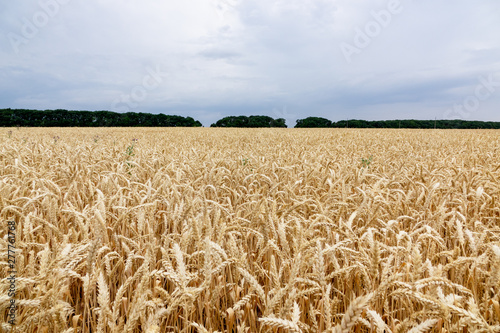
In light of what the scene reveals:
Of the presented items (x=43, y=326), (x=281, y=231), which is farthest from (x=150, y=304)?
(x=281, y=231)

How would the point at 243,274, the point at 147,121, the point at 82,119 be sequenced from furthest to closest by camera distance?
the point at 147,121 → the point at 82,119 → the point at 243,274

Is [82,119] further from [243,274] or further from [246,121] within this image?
[243,274]

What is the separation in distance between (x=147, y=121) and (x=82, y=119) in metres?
12.0

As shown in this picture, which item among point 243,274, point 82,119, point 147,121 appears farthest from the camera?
point 147,121

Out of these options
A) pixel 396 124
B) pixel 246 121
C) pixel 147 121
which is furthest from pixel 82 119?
pixel 396 124

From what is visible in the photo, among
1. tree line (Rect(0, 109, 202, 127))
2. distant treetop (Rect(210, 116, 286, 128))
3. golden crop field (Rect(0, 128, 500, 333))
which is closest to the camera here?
golden crop field (Rect(0, 128, 500, 333))

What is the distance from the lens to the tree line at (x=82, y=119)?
5822 centimetres

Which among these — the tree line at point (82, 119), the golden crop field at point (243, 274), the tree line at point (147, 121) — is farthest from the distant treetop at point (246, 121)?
the golden crop field at point (243, 274)

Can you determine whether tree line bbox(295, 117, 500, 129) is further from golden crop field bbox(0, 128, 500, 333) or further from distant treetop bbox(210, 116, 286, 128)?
golden crop field bbox(0, 128, 500, 333)

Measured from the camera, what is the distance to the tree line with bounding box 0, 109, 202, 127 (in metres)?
58.2

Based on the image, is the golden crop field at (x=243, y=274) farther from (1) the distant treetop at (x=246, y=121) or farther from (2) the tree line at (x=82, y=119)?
(2) the tree line at (x=82, y=119)

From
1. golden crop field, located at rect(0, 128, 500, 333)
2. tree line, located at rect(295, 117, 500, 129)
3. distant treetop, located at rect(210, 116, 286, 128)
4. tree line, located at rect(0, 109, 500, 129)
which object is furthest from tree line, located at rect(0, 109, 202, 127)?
golden crop field, located at rect(0, 128, 500, 333)

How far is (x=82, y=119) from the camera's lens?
61969 mm

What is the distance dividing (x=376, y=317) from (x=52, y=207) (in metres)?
2.01
